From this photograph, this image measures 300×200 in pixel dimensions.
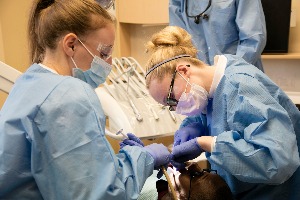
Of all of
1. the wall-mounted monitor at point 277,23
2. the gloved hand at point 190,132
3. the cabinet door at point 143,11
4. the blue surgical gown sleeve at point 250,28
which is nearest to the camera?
the gloved hand at point 190,132

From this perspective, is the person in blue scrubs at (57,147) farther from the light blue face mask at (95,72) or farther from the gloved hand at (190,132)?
the gloved hand at (190,132)

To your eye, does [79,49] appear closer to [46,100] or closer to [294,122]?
[46,100]

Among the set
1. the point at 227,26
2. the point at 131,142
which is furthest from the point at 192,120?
the point at 227,26

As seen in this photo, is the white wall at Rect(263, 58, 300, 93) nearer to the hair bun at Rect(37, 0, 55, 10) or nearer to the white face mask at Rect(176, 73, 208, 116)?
the white face mask at Rect(176, 73, 208, 116)

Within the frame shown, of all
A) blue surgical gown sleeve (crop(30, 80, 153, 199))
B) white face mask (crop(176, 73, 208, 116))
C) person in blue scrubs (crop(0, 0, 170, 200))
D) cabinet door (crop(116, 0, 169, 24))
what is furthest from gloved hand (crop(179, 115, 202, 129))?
cabinet door (crop(116, 0, 169, 24))

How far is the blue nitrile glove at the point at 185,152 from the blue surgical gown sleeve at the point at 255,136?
0.14 metres

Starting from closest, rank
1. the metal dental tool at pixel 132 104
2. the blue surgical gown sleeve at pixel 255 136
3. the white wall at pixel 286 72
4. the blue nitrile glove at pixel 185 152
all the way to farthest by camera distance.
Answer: the blue surgical gown sleeve at pixel 255 136
the blue nitrile glove at pixel 185 152
the metal dental tool at pixel 132 104
the white wall at pixel 286 72

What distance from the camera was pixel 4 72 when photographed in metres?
1.48

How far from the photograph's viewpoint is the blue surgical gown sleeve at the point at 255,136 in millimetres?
1024

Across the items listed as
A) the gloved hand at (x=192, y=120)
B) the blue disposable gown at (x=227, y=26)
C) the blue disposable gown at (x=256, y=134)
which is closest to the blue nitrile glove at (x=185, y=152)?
the blue disposable gown at (x=256, y=134)

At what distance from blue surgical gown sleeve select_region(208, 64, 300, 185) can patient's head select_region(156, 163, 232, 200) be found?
0.51 feet

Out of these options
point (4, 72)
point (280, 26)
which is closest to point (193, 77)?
point (4, 72)

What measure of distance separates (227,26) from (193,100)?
3.61ft

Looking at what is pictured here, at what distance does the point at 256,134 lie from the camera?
1053 millimetres
